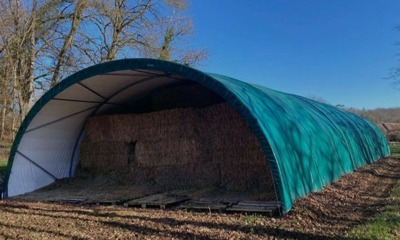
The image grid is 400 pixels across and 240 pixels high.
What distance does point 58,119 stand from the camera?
12703 millimetres

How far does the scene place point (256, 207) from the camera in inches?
323

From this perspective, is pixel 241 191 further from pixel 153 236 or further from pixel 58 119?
pixel 58 119

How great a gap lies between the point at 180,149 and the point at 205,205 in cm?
377

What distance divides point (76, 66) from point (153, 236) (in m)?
22.5

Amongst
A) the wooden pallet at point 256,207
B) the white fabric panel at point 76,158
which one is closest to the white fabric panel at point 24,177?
the white fabric panel at point 76,158

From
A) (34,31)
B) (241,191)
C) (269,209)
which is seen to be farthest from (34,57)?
(269,209)

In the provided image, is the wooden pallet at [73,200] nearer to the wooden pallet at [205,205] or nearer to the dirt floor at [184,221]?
the dirt floor at [184,221]

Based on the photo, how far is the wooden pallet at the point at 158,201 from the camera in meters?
9.03

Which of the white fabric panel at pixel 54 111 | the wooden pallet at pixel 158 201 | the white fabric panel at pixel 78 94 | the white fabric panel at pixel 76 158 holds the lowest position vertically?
the wooden pallet at pixel 158 201

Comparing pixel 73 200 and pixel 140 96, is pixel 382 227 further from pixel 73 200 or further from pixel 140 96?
pixel 140 96

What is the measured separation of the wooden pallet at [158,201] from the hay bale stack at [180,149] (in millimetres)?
1761

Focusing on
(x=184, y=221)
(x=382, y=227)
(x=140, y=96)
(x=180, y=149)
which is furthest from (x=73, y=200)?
(x=382, y=227)

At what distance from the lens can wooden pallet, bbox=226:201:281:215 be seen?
Answer: 7.88 m

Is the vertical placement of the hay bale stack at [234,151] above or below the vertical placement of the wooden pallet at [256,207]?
above
